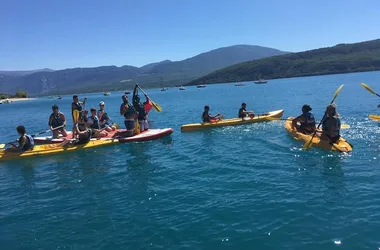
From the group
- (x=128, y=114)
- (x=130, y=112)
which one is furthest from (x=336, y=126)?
(x=128, y=114)

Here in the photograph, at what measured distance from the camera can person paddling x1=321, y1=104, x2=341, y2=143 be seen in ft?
44.0

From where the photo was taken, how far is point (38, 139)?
20531mm

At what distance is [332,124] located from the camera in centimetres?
1351

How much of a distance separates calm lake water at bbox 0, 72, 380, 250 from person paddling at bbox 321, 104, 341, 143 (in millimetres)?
845

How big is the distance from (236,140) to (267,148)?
8.62 ft

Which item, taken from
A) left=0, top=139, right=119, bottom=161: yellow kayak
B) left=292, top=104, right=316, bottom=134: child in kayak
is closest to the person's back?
left=292, top=104, right=316, bottom=134: child in kayak

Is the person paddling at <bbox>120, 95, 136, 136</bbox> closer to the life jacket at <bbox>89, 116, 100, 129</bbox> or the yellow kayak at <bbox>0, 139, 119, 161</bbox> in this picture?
the yellow kayak at <bbox>0, 139, 119, 161</bbox>

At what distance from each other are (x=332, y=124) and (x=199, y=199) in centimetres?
735

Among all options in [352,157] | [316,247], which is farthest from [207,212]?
[352,157]

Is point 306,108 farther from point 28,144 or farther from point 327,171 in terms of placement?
point 28,144

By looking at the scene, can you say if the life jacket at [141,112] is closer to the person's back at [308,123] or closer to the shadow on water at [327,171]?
the person's back at [308,123]

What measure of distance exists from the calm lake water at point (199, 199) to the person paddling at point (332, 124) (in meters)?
0.85

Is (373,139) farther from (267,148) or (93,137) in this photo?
(93,137)

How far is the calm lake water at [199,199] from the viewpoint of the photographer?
7.23m
